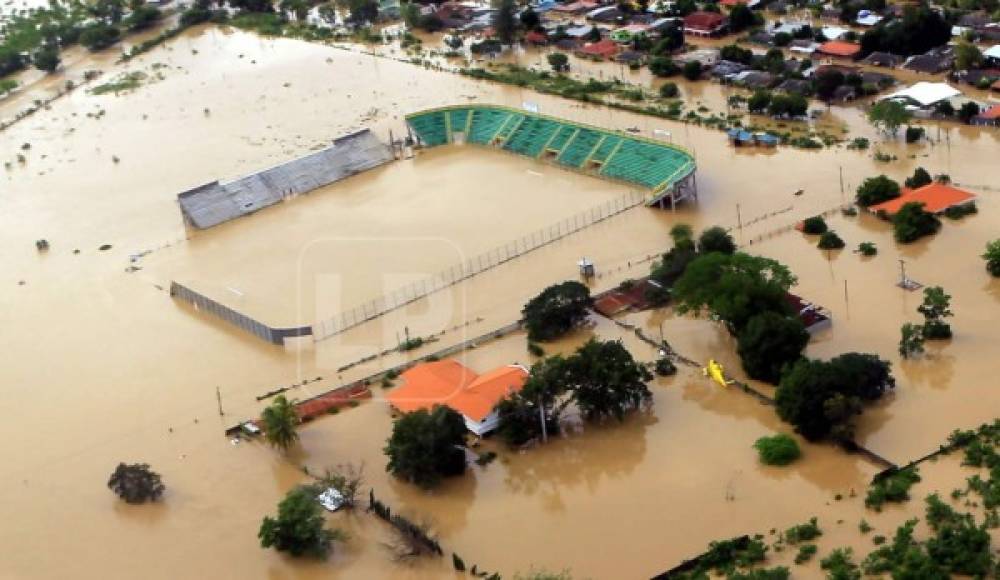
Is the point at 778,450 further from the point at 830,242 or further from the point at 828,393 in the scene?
the point at 830,242

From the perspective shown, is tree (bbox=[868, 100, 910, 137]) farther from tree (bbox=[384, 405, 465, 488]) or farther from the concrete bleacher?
tree (bbox=[384, 405, 465, 488])

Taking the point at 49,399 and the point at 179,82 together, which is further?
the point at 179,82

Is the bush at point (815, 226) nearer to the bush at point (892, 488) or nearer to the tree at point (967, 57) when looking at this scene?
the bush at point (892, 488)

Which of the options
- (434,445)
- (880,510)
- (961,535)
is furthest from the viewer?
(434,445)

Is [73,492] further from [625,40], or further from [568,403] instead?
[625,40]

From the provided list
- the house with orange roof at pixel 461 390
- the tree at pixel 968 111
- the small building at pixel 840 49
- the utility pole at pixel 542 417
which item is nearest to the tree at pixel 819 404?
the utility pole at pixel 542 417

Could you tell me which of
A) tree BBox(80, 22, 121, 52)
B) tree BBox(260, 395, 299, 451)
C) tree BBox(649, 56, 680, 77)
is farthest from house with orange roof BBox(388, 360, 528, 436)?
tree BBox(80, 22, 121, 52)

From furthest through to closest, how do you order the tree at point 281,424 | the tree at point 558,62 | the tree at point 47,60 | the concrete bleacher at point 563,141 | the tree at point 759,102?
the tree at point 47,60
the tree at point 558,62
the tree at point 759,102
the concrete bleacher at point 563,141
the tree at point 281,424

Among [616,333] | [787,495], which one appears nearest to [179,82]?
[616,333]
